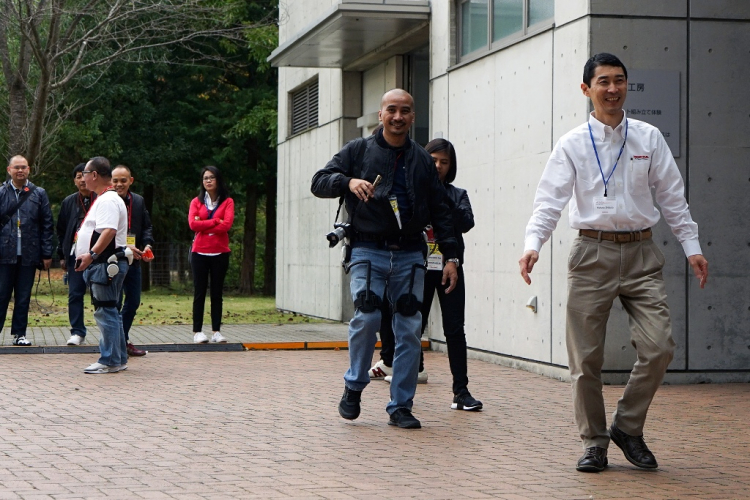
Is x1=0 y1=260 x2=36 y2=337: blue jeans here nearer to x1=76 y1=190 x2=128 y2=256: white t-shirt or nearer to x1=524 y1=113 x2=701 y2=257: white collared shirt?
x1=76 y1=190 x2=128 y2=256: white t-shirt

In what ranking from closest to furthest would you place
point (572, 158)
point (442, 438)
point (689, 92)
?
point (572, 158), point (442, 438), point (689, 92)

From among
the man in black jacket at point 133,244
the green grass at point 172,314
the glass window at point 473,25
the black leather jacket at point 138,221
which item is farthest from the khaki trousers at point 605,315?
the green grass at point 172,314

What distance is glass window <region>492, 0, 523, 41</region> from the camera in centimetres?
1199

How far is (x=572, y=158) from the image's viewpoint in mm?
6254

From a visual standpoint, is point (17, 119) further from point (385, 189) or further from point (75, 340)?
point (385, 189)

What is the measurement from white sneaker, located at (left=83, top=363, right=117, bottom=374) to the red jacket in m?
2.99

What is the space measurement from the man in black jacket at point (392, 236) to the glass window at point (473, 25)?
5.42 m

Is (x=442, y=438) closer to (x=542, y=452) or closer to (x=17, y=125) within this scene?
(x=542, y=452)

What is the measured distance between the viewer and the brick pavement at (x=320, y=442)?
573 centimetres

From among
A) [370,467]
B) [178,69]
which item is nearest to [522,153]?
[370,467]

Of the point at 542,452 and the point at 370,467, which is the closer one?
the point at 370,467

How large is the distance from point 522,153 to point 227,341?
15.2ft

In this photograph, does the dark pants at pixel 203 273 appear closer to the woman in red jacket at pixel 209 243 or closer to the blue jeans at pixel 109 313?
the woman in red jacket at pixel 209 243

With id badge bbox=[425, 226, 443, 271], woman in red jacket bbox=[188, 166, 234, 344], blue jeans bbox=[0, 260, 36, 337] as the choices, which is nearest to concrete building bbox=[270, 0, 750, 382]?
id badge bbox=[425, 226, 443, 271]
